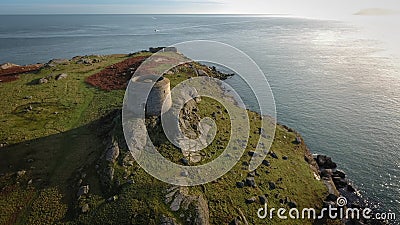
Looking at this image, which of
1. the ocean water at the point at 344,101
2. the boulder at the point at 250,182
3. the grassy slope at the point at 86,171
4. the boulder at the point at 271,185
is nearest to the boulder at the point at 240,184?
the grassy slope at the point at 86,171

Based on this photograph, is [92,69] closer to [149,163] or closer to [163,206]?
[149,163]

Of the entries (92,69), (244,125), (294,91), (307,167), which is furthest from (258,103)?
(92,69)

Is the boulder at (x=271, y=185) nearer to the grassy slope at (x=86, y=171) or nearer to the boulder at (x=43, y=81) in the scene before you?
the grassy slope at (x=86, y=171)

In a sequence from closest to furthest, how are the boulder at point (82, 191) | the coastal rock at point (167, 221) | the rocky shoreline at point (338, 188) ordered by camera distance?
the coastal rock at point (167, 221) < the boulder at point (82, 191) < the rocky shoreline at point (338, 188)

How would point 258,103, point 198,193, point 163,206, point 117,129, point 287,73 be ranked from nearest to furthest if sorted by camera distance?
point 163,206 → point 198,193 → point 117,129 → point 258,103 → point 287,73

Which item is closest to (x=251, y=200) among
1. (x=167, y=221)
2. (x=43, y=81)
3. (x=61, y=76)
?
(x=167, y=221)

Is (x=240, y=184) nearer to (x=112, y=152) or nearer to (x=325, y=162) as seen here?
(x=112, y=152)

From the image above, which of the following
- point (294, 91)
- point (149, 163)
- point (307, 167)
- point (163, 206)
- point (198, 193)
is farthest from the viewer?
point (294, 91)
